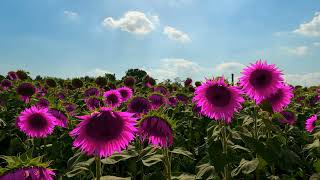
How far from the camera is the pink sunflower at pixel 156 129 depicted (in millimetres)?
4000

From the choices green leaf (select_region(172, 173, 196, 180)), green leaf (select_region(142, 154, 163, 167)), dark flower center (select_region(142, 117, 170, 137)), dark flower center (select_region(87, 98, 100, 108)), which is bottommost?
green leaf (select_region(172, 173, 196, 180))

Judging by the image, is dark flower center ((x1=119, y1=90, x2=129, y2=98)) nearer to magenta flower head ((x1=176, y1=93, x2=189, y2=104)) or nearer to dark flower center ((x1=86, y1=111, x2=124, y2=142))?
magenta flower head ((x1=176, y1=93, x2=189, y2=104))

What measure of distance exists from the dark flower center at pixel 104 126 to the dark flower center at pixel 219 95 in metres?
1.58

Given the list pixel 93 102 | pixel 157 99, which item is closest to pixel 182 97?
pixel 93 102

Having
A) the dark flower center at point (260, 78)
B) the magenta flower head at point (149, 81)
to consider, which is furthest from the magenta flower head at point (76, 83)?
the dark flower center at point (260, 78)

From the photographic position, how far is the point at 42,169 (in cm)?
289

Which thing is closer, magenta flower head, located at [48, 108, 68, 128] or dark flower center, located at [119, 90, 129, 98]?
magenta flower head, located at [48, 108, 68, 128]

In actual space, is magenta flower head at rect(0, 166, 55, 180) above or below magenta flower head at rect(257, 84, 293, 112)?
below

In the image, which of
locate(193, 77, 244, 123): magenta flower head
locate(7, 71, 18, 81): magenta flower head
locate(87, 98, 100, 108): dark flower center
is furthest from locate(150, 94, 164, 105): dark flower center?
locate(7, 71, 18, 81): magenta flower head

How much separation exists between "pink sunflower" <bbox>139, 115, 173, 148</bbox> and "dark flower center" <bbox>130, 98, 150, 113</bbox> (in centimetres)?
300

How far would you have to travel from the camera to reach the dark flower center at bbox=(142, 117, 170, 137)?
4.00 m

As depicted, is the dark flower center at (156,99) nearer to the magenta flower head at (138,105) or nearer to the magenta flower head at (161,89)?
the magenta flower head at (138,105)

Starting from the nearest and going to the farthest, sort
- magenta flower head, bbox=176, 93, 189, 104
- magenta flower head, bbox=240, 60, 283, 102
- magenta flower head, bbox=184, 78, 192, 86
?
1. magenta flower head, bbox=240, 60, 283, 102
2. magenta flower head, bbox=176, 93, 189, 104
3. magenta flower head, bbox=184, 78, 192, 86

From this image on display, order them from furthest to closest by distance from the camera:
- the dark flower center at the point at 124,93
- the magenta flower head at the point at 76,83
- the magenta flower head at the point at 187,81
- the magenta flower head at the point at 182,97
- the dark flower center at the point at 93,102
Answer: the magenta flower head at the point at 187,81 → the magenta flower head at the point at 76,83 → the magenta flower head at the point at 182,97 → the dark flower center at the point at 124,93 → the dark flower center at the point at 93,102
